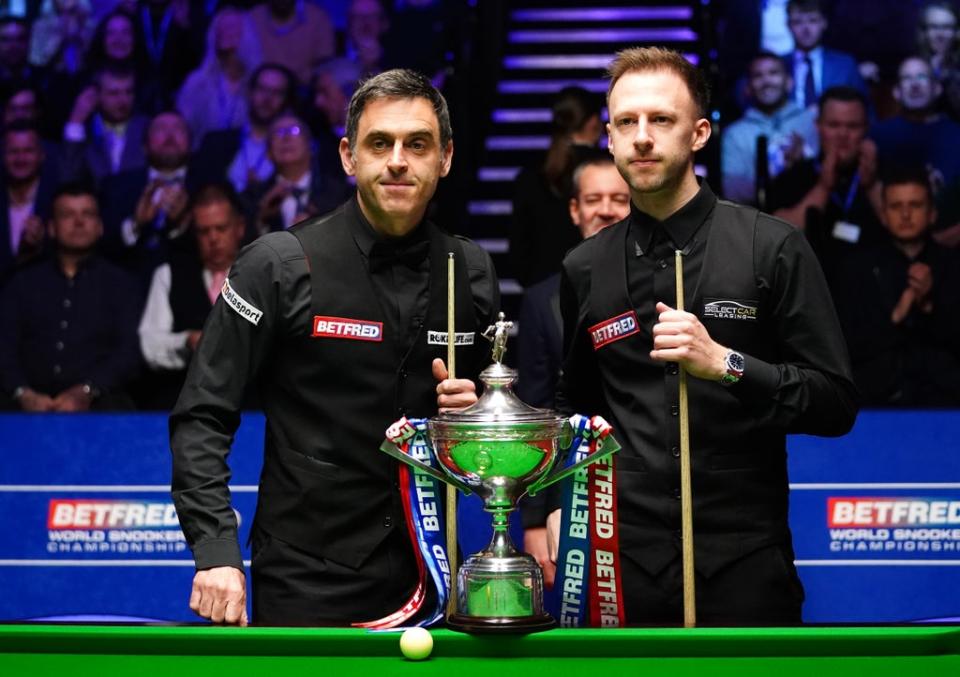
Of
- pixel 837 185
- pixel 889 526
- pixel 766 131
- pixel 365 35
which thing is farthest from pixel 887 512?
pixel 365 35

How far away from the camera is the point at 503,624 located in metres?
2.08

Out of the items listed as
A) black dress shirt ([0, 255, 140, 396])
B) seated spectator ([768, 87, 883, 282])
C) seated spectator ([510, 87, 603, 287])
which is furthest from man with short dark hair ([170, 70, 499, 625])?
seated spectator ([768, 87, 883, 282])

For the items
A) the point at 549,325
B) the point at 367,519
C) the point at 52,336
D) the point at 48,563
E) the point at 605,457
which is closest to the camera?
the point at 605,457

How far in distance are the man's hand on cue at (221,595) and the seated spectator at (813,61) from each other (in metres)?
5.70

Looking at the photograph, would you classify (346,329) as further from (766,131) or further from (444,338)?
(766,131)

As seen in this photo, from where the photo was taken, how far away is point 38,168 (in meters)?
7.47

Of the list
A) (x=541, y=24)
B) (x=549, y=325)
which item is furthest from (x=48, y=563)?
(x=541, y=24)

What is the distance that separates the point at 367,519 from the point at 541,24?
6792mm

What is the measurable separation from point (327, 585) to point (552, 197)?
310 centimetres

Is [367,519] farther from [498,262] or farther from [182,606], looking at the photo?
[498,262]

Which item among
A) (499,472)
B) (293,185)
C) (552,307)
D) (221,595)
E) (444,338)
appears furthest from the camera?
(293,185)

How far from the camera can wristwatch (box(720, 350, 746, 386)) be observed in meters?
2.57

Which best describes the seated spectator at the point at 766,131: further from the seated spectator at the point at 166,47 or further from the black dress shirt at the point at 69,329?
the black dress shirt at the point at 69,329

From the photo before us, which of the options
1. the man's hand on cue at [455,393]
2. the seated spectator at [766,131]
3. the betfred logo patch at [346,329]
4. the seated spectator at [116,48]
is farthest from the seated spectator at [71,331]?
the man's hand on cue at [455,393]
